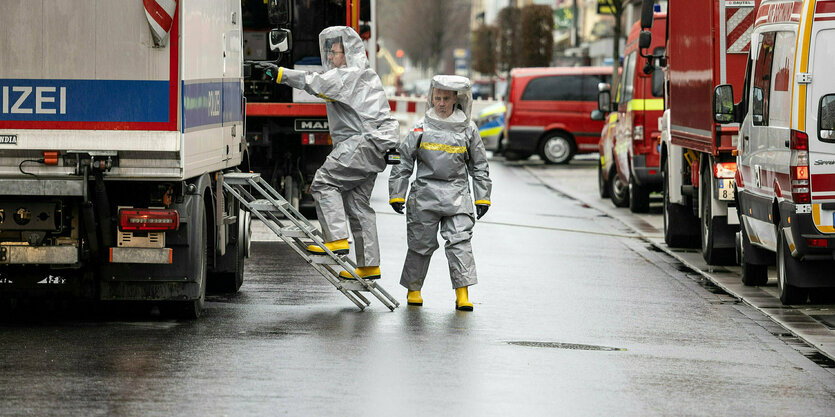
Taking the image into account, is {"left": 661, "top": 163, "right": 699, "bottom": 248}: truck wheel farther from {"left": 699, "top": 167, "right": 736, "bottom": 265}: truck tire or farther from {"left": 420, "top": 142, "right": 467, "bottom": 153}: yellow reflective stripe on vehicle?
{"left": 420, "top": 142, "right": 467, "bottom": 153}: yellow reflective stripe on vehicle

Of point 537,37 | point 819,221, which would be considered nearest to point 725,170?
point 819,221

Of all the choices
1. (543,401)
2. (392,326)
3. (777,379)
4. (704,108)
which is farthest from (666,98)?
(543,401)

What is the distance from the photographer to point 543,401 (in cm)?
790

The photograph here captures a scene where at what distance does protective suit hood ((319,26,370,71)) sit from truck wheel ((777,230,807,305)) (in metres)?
3.40

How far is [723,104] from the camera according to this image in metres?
13.6

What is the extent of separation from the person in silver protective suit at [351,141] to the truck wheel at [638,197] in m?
11.3

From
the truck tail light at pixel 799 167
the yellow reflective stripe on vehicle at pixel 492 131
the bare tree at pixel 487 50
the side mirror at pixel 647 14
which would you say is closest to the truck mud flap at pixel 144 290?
the truck tail light at pixel 799 167

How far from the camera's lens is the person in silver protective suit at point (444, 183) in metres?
11.7

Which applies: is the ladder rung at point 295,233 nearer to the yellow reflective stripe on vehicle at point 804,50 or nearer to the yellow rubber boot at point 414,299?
the yellow rubber boot at point 414,299

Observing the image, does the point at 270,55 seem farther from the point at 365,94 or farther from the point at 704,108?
the point at 365,94

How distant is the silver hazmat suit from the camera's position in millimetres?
12008

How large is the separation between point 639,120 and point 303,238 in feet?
36.5

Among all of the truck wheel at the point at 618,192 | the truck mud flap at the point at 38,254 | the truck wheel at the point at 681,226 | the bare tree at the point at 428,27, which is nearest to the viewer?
the truck mud flap at the point at 38,254

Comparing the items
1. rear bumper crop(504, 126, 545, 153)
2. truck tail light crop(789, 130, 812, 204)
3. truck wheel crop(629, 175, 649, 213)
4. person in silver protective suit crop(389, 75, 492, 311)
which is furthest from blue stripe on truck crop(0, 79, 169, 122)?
rear bumper crop(504, 126, 545, 153)
